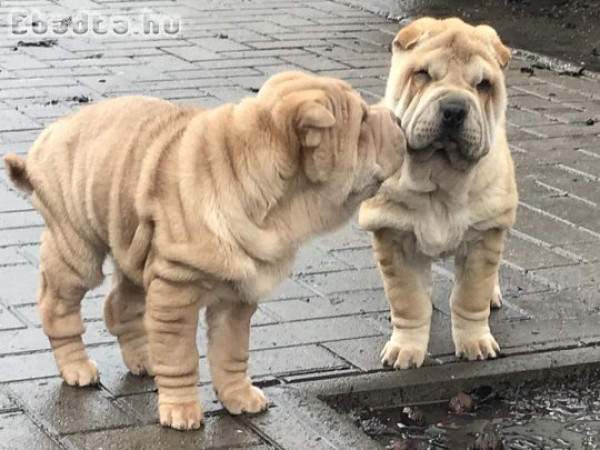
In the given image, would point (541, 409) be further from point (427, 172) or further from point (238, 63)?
point (238, 63)

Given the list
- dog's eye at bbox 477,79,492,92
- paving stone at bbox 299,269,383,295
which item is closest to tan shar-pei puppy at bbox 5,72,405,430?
dog's eye at bbox 477,79,492,92

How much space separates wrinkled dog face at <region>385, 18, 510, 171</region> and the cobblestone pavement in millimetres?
884

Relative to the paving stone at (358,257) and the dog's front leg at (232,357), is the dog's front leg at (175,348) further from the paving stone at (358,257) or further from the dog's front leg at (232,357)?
the paving stone at (358,257)

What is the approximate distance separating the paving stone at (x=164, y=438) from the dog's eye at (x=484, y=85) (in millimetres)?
1476

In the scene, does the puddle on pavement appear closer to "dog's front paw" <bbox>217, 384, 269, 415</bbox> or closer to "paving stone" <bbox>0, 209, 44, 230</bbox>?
"dog's front paw" <bbox>217, 384, 269, 415</bbox>

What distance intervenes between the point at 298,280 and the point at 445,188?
46.1 inches

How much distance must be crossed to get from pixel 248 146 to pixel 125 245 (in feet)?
1.78

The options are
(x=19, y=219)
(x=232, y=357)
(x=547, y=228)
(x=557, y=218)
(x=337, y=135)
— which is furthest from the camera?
(x=557, y=218)

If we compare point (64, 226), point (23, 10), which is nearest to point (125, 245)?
point (64, 226)

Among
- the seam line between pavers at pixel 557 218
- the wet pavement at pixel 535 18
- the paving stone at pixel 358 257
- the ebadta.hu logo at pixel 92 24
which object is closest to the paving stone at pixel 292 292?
the paving stone at pixel 358 257

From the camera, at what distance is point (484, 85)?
4402 mm

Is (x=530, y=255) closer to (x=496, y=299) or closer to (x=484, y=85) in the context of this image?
(x=496, y=299)

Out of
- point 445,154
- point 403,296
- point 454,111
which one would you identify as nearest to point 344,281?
point 403,296

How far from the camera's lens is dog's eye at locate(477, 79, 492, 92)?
14.4ft
